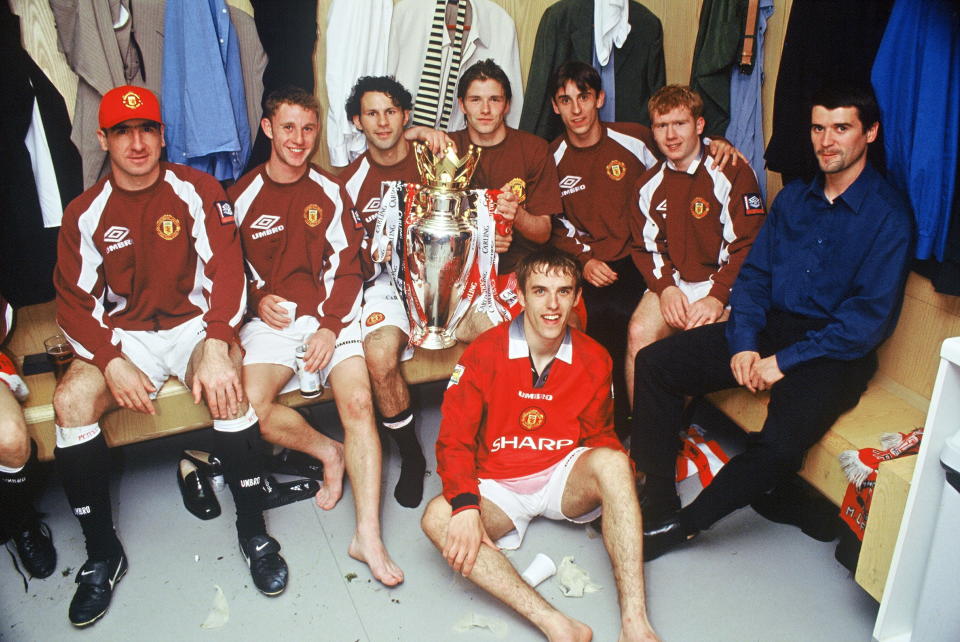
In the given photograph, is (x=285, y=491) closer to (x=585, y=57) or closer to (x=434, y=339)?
(x=434, y=339)

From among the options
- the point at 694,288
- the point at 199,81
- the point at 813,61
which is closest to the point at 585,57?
the point at 813,61

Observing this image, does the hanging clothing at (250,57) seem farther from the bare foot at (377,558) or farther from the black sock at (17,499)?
the bare foot at (377,558)

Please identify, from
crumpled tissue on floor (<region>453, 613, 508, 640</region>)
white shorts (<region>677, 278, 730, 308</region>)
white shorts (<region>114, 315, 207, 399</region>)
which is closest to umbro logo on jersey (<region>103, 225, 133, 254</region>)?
white shorts (<region>114, 315, 207, 399</region>)

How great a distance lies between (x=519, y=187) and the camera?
2.78m

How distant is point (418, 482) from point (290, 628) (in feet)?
2.19

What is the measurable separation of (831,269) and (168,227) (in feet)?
6.65

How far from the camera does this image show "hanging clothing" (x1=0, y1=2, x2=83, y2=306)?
7.54 feet

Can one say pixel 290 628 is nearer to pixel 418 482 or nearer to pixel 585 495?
pixel 418 482

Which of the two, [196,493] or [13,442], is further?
[196,493]

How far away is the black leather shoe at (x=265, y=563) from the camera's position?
2.04 metres

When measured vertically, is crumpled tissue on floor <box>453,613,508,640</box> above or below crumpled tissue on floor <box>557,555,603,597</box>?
below

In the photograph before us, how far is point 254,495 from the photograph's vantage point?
7.12 ft

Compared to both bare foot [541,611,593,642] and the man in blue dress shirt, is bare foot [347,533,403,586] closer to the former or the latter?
bare foot [541,611,593,642]

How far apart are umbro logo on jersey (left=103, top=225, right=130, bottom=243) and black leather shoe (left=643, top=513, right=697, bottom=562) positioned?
1816 mm
